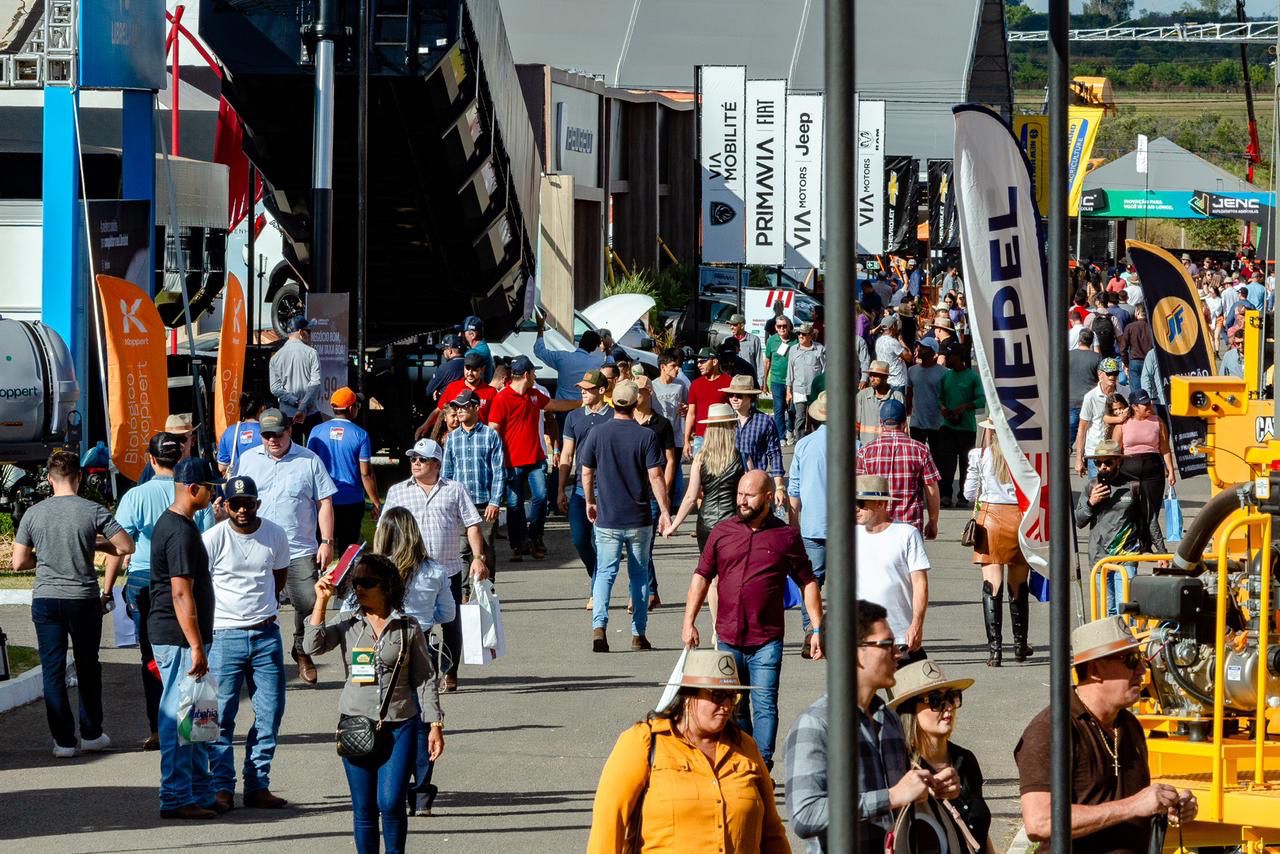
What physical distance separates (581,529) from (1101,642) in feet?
32.1

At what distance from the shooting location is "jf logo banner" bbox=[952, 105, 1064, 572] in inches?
234

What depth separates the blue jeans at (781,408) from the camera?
2659cm

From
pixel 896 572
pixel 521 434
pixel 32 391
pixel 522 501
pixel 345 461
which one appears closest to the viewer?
pixel 896 572

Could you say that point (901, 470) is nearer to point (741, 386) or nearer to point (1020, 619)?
point (1020, 619)

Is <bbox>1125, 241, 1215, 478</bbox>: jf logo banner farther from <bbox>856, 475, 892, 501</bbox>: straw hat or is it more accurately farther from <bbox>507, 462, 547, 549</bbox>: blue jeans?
<bbox>507, 462, 547, 549</bbox>: blue jeans

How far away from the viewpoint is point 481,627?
1096cm

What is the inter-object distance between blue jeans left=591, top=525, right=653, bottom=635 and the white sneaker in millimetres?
3861

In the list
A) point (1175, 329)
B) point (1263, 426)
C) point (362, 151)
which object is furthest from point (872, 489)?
point (362, 151)

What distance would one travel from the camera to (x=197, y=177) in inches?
1131

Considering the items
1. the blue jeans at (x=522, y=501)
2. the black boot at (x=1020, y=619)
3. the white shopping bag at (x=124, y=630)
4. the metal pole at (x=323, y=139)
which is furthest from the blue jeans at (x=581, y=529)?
the white shopping bag at (x=124, y=630)

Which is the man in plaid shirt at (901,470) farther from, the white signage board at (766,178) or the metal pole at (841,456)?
the white signage board at (766,178)

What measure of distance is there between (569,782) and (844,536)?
7.06 metres

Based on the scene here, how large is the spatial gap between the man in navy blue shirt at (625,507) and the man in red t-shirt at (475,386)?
328 cm

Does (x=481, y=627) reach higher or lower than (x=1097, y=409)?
lower
